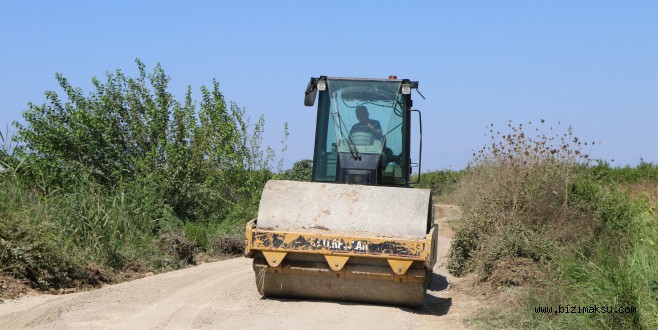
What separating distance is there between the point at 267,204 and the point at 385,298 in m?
1.81

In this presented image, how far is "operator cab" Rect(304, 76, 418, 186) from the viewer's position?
11.7 m

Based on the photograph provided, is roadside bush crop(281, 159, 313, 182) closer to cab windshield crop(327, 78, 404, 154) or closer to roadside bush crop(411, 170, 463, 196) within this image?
cab windshield crop(327, 78, 404, 154)

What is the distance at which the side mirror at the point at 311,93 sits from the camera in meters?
12.0

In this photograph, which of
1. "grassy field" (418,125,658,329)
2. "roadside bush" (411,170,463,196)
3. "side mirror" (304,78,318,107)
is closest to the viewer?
"grassy field" (418,125,658,329)

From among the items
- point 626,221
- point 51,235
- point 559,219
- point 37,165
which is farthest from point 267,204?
point 37,165

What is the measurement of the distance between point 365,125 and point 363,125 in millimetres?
29

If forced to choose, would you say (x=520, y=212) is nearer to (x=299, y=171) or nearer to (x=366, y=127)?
(x=366, y=127)

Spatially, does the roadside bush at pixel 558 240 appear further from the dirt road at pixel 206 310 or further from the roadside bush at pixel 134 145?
the roadside bush at pixel 134 145

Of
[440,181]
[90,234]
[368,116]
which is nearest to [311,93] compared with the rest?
[368,116]

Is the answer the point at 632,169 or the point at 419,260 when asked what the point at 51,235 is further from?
the point at 632,169

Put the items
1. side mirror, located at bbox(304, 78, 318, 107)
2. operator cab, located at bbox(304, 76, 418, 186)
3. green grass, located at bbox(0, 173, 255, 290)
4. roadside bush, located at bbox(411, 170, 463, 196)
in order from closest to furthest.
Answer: green grass, located at bbox(0, 173, 255, 290)
operator cab, located at bbox(304, 76, 418, 186)
side mirror, located at bbox(304, 78, 318, 107)
roadside bush, located at bbox(411, 170, 463, 196)

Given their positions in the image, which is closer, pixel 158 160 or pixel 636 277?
pixel 636 277

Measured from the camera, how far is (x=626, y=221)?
41.4 feet

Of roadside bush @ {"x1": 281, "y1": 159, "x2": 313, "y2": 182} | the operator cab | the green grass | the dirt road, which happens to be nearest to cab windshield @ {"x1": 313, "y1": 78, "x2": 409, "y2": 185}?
the operator cab
